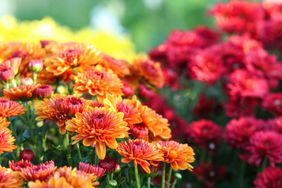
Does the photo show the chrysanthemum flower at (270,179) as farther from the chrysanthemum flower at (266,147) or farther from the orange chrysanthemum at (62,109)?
the orange chrysanthemum at (62,109)

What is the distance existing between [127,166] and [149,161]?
0.15 metres

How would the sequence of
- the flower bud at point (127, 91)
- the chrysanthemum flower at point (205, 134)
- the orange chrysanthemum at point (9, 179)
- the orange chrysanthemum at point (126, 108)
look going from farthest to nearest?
the chrysanthemum flower at point (205, 134)
the flower bud at point (127, 91)
the orange chrysanthemum at point (126, 108)
the orange chrysanthemum at point (9, 179)

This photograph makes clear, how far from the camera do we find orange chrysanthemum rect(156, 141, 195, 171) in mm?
1935

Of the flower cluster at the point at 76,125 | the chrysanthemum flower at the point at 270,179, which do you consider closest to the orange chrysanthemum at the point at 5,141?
the flower cluster at the point at 76,125

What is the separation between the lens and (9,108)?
6.63ft

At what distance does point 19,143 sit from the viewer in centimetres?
230

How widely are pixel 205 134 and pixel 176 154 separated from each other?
1.02 meters

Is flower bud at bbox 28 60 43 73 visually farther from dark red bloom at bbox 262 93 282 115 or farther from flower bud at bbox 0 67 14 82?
dark red bloom at bbox 262 93 282 115

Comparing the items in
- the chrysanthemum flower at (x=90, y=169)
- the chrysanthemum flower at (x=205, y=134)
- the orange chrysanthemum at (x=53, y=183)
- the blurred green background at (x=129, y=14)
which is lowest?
the orange chrysanthemum at (x=53, y=183)

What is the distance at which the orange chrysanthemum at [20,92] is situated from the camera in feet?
6.98

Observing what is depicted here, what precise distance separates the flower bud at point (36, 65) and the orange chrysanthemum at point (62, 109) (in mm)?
362

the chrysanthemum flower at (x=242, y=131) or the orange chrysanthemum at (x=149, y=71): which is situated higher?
the orange chrysanthemum at (x=149, y=71)

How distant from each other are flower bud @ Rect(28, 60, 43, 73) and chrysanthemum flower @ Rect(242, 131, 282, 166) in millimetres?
1013

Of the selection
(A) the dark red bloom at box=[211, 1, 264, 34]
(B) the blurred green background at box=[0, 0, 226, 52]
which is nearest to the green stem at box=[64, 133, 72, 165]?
(A) the dark red bloom at box=[211, 1, 264, 34]
